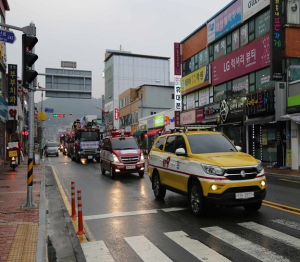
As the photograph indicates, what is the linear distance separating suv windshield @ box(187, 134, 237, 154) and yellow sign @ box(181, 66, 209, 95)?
22.0m

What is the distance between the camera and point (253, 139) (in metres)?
24.0

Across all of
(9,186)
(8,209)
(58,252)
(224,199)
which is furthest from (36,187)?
(224,199)

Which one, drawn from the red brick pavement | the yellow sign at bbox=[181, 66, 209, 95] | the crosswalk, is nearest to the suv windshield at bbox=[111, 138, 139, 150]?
the red brick pavement

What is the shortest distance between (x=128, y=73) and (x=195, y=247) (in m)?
77.5

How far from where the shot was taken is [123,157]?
1603 cm

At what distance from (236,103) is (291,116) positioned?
708 centimetres

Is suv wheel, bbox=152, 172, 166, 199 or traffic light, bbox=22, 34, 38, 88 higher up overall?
traffic light, bbox=22, 34, 38, 88

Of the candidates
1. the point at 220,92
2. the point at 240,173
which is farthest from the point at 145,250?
the point at 220,92

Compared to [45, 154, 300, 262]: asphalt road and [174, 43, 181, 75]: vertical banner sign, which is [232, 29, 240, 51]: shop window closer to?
[174, 43, 181, 75]: vertical banner sign

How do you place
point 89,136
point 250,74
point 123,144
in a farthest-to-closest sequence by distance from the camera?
point 89,136, point 250,74, point 123,144

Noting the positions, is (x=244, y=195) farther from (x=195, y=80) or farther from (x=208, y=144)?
(x=195, y=80)

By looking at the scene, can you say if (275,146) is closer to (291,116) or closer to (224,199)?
(291,116)

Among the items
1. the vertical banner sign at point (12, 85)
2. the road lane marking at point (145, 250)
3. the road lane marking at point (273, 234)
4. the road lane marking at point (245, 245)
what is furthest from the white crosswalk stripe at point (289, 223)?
the vertical banner sign at point (12, 85)

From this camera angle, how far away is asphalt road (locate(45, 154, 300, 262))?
17.0ft
